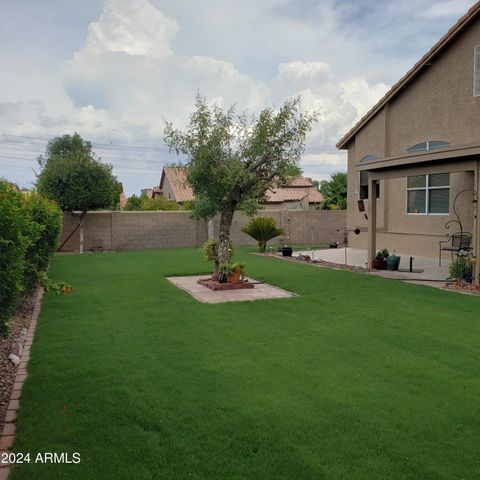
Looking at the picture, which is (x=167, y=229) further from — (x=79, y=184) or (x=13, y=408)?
(x=13, y=408)

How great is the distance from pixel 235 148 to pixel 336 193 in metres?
22.5

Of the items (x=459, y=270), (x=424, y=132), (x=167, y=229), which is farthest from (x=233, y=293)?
(x=167, y=229)

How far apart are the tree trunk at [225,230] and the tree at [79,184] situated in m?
10.8

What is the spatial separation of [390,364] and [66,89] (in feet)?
42.2

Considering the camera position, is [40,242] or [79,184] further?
[79,184]

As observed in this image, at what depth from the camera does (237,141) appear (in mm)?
10750

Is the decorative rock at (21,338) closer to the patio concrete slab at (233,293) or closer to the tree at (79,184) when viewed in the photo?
the patio concrete slab at (233,293)

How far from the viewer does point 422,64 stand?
15.9 m

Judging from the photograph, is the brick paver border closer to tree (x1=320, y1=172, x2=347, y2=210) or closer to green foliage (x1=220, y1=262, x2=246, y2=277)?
green foliage (x1=220, y1=262, x2=246, y2=277)

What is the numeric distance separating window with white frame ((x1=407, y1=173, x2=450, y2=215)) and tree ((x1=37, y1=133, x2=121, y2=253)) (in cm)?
1151

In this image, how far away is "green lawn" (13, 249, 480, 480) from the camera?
351 centimetres

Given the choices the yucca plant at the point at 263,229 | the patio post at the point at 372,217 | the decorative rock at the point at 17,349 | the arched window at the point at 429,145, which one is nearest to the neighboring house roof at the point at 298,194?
the yucca plant at the point at 263,229

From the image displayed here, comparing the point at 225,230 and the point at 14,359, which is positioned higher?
the point at 225,230

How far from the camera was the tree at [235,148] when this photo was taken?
10453mm
